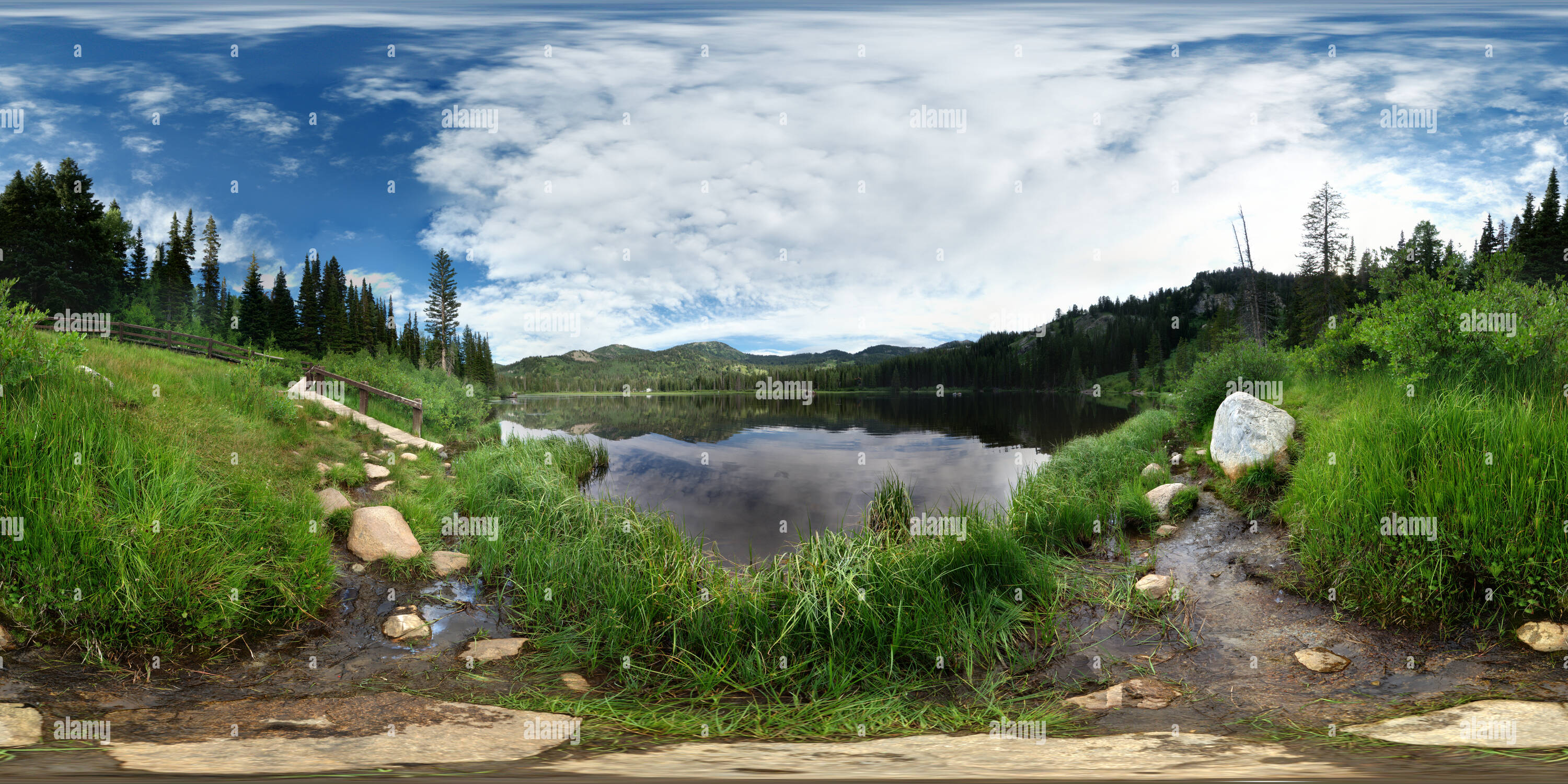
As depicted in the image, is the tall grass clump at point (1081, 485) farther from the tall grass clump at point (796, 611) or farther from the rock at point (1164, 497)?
the tall grass clump at point (796, 611)

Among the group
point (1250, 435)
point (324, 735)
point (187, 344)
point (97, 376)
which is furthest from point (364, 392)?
point (1250, 435)

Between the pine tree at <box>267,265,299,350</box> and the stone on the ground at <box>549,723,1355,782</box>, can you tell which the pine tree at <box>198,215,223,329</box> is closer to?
the pine tree at <box>267,265,299,350</box>

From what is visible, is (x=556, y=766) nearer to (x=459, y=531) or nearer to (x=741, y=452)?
(x=459, y=531)

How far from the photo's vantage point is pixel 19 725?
3.79 meters

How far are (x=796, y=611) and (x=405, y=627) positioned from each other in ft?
15.0

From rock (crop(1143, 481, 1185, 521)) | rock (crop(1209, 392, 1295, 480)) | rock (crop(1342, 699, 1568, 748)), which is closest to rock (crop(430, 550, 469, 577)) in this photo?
rock (crop(1342, 699, 1568, 748))

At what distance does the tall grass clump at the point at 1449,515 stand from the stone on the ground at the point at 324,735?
25.6 ft

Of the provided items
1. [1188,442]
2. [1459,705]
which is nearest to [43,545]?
[1459,705]

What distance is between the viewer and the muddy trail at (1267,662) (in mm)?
4629

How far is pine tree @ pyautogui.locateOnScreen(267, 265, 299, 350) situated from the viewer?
51.2 metres

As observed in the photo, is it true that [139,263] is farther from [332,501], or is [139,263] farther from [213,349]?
[332,501]

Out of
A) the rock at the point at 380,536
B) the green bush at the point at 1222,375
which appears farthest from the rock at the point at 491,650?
the green bush at the point at 1222,375

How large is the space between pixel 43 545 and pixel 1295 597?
1267 centimetres

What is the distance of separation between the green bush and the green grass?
60.0ft
